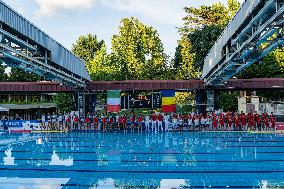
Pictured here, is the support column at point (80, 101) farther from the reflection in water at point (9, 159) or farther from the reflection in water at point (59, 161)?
the reflection in water at point (59, 161)

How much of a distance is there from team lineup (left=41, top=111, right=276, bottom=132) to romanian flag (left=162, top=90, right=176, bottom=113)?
1283 mm

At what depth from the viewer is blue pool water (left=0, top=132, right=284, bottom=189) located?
9.23m

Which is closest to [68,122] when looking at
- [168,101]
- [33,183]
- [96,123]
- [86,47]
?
[96,123]

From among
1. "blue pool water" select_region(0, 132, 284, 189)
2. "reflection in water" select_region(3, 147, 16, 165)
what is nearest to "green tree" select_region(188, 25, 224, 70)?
"blue pool water" select_region(0, 132, 284, 189)

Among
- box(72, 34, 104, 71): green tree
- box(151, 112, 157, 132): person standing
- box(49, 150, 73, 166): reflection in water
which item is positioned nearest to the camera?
box(49, 150, 73, 166): reflection in water

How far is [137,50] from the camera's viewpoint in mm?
46844

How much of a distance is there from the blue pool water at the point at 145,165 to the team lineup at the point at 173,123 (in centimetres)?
546

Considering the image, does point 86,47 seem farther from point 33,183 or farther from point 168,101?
point 33,183

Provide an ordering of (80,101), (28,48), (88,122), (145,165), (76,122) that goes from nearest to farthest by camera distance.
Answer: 1. (145,165)
2. (28,48)
3. (88,122)
4. (76,122)
5. (80,101)

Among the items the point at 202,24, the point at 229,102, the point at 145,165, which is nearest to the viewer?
the point at 145,165

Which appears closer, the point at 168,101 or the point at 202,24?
the point at 168,101

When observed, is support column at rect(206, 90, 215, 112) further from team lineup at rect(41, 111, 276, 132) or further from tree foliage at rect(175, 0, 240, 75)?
tree foliage at rect(175, 0, 240, 75)

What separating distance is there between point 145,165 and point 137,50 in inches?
1416

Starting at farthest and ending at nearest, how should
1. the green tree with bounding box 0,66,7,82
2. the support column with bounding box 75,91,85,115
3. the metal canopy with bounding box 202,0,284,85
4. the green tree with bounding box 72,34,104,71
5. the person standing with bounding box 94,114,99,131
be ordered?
the green tree with bounding box 72,34,104,71 → the green tree with bounding box 0,66,7,82 → the support column with bounding box 75,91,85,115 → the person standing with bounding box 94,114,99,131 → the metal canopy with bounding box 202,0,284,85
